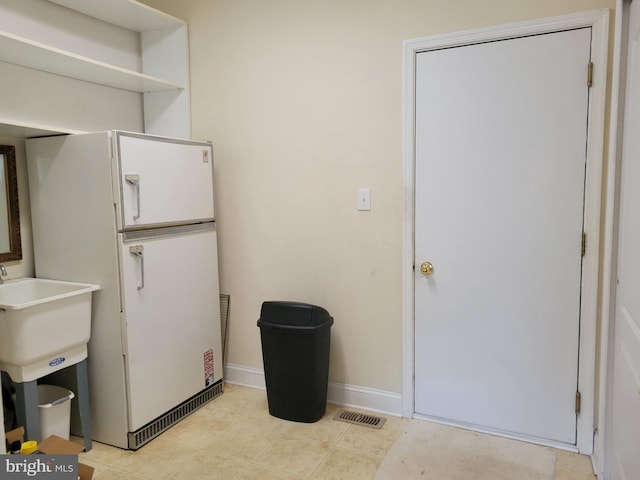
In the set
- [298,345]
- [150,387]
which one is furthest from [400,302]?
[150,387]

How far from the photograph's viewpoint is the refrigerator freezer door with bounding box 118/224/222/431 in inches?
96.1

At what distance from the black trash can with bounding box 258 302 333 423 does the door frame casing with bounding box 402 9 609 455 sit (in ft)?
2.10

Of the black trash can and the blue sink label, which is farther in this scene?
the black trash can

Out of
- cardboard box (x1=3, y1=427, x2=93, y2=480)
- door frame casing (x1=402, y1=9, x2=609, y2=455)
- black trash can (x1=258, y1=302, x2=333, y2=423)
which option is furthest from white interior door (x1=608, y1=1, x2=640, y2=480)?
cardboard box (x1=3, y1=427, x2=93, y2=480)

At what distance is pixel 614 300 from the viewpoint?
192cm

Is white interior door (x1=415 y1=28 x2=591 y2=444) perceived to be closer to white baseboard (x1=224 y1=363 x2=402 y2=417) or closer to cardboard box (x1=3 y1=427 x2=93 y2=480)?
white baseboard (x1=224 y1=363 x2=402 y2=417)

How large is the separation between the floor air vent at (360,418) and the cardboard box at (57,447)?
4.25ft

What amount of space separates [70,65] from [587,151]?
2.60 m

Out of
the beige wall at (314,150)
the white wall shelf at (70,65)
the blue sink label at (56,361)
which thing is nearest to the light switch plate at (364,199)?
the beige wall at (314,150)

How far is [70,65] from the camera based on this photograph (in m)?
2.52

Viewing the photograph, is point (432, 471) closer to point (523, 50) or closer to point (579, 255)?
point (579, 255)

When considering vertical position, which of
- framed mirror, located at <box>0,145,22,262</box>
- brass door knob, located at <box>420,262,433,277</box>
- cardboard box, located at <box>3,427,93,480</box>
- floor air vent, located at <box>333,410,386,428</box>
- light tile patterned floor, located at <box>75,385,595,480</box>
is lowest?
light tile patterned floor, located at <box>75,385,595,480</box>

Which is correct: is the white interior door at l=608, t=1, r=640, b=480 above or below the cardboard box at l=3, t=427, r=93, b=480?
above

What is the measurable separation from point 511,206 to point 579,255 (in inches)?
15.0
